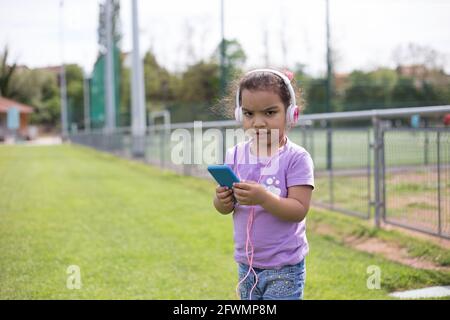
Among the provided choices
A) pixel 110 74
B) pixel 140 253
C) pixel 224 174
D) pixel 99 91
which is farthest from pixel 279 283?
pixel 99 91

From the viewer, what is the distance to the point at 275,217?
2.32 m

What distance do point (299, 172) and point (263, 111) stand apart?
0.93 feet

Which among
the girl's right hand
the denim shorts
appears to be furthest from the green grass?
the girl's right hand

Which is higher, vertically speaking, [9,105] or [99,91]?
[99,91]

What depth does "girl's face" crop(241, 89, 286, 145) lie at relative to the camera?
88.0 inches

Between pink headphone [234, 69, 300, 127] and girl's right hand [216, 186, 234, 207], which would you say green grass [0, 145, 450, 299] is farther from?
pink headphone [234, 69, 300, 127]

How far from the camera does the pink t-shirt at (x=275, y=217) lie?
2311 mm

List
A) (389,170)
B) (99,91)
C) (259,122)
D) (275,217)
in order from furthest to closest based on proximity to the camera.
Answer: (99,91) → (389,170) → (275,217) → (259,122)

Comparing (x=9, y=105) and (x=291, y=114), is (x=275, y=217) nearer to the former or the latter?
(x=291, y=114)

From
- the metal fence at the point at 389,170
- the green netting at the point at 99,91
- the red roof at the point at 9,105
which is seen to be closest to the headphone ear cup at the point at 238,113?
the metal fence at the point at 389,170

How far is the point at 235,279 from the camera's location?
4.38m

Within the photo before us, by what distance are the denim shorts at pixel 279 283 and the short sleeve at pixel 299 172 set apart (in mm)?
345
